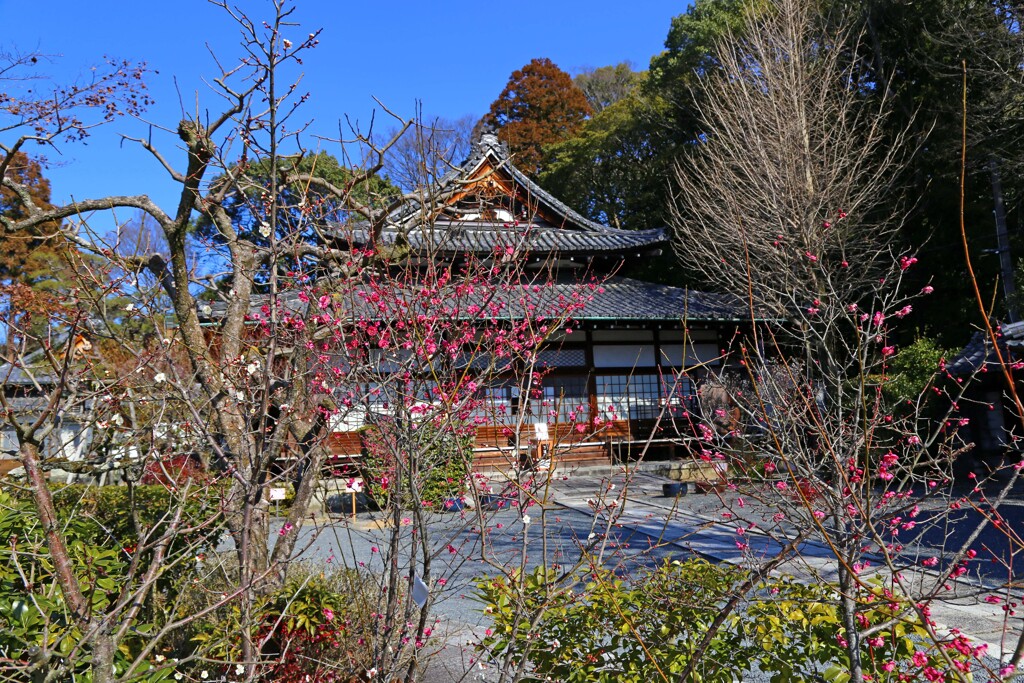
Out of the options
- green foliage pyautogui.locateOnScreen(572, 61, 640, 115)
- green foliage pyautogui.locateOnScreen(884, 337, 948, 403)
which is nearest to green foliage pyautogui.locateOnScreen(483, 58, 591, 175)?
green foliage pyautogui.locateOnScreen(572, 61, 640, 115)

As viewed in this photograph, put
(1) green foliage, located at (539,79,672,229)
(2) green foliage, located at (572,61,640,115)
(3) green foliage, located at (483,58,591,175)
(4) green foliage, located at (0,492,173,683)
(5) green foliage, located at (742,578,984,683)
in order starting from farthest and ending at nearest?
1. (2) green foliage, located at (572,61,640,115)
2. (3) green foliage, located at (483,58,591,175)
3. (1) green foliage, located at (539,79,672,229)
4. (5) green foliage, located at (742,578,984,683)
5. (4) green foliage, located at (0,492,173,683)

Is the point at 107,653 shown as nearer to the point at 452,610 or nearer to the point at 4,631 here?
the point at 4,631

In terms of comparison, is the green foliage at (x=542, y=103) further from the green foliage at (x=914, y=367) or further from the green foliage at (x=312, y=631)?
the green foliage at (x=312, y=631)

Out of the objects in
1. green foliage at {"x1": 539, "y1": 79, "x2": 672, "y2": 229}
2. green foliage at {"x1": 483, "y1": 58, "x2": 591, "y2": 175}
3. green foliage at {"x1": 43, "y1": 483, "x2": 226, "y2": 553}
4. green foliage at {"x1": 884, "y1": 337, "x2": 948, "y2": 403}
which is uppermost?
green foliage at {"x1": 483, "y1": 58, "x2": 591, "y2": 175}

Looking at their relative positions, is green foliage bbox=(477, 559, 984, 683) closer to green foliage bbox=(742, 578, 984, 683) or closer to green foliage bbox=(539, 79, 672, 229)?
green foliage bbox=(742, 578, 984, 683)

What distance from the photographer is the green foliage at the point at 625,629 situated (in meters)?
2.77

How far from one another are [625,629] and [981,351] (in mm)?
11829

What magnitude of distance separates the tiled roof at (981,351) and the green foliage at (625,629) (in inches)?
309

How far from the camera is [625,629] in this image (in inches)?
108

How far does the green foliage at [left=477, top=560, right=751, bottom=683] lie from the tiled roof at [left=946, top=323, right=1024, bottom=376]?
785cm

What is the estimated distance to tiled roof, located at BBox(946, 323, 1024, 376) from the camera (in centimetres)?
943

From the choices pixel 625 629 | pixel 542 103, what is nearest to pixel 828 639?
pixel 625 629

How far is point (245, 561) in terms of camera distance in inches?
104

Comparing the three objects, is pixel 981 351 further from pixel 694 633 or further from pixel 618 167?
pixel 618 167
